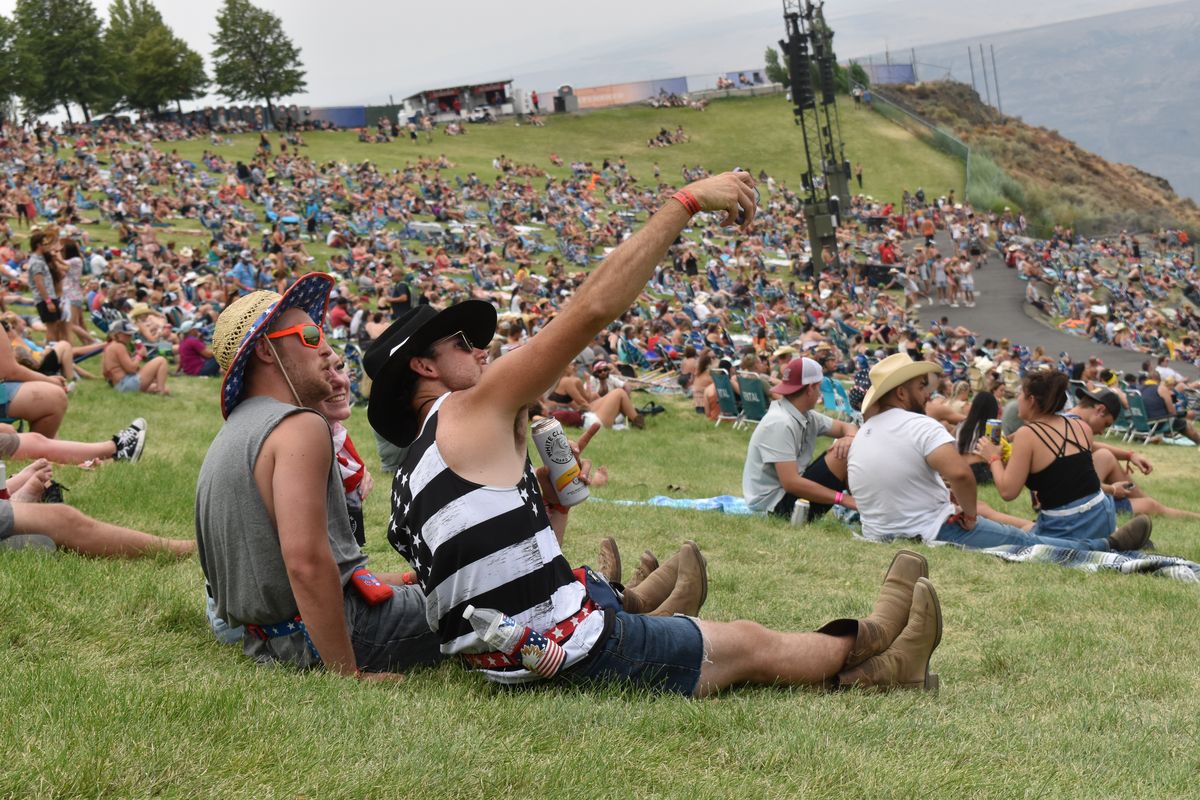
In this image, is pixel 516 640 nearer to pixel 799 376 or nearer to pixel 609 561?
pixel 609 561

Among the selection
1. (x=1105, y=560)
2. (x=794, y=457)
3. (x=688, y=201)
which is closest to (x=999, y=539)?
(x=1105, y=560)

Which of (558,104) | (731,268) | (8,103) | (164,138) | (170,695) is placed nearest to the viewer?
(170,695)

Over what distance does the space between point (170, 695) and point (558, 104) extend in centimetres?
7825

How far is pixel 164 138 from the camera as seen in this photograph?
52812 mm

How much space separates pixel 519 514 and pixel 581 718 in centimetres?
60

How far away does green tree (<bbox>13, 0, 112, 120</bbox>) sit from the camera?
64938 millimetres

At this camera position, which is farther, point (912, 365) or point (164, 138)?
point (164, 138)

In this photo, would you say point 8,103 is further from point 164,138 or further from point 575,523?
point 575,523

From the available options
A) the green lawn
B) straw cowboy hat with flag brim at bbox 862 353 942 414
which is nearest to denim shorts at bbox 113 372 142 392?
the green lawn


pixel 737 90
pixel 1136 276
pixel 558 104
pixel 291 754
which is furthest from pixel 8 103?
pixel 291 754

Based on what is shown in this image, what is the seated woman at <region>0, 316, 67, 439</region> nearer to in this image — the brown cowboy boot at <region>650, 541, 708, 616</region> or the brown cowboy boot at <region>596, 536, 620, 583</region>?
the brown cowboy boot at <region>596, 536, 620, 583</region>

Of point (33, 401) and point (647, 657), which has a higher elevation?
point (33, 401)

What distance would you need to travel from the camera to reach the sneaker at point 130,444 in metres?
7.86

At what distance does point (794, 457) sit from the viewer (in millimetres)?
8297
